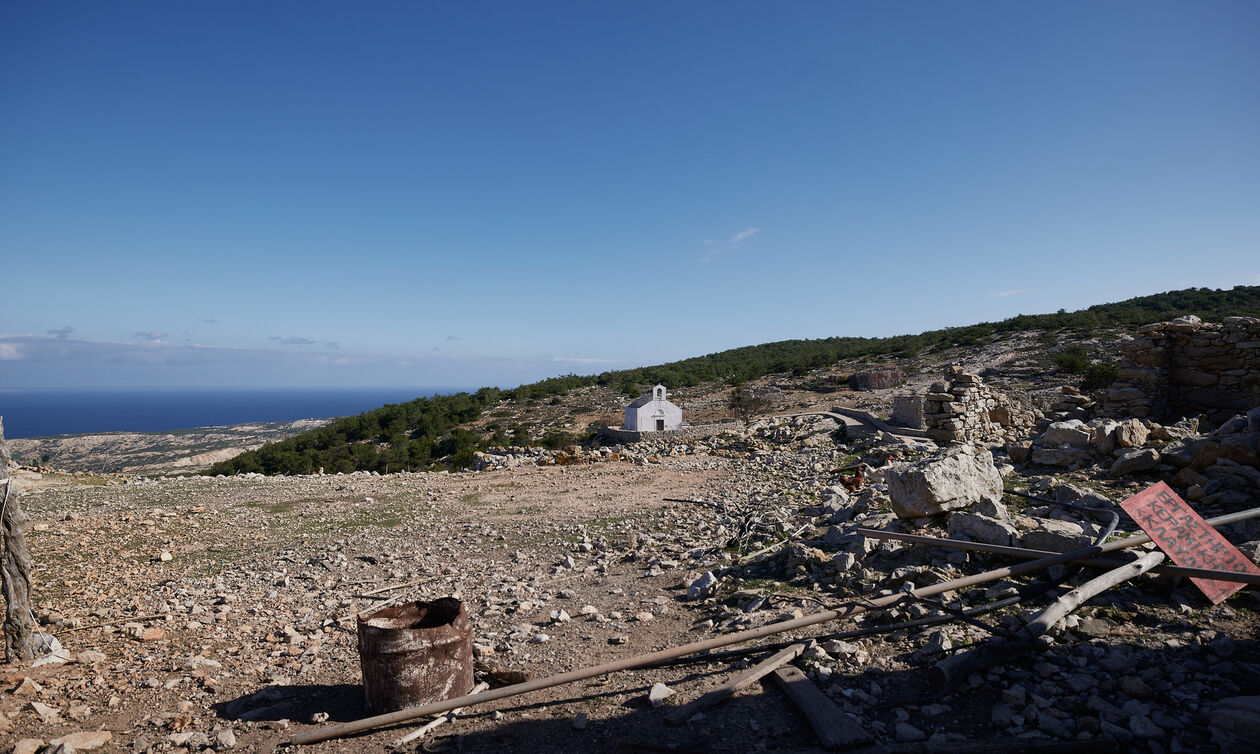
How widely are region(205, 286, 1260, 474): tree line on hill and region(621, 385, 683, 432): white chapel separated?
445 centimetres

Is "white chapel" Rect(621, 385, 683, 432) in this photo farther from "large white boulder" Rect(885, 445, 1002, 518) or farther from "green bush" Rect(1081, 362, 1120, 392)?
"large white boulder" Rect(885, 445, 1002, 518)

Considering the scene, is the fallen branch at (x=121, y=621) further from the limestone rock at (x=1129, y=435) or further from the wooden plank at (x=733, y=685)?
the limestone rock at (x=1129, y=435)

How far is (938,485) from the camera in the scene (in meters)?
6.75

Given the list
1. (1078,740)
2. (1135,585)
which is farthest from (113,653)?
(1135,585)

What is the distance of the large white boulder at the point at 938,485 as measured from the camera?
6746 millimetres

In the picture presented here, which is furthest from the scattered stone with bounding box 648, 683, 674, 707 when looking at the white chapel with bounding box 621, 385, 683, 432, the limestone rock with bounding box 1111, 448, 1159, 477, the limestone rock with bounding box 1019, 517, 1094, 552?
the white chapel with bounding box 621, 385, 683, 432

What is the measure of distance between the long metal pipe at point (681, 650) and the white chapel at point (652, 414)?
2324 cm

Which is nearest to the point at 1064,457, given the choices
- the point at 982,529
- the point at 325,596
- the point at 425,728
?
the point at 982,529

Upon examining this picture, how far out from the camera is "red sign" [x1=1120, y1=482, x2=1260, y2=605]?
15.1 feet

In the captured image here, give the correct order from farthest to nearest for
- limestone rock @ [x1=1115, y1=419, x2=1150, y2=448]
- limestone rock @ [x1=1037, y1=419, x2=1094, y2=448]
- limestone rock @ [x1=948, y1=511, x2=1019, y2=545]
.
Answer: limestone rock @ [x1=1037, y1=419, x2=1094, y2=448] < limestone rock @ [x1=1115, y1=419, x2=1150, y2=448] < limestone rock @ [x1=948, y1=511, x2=1019, y2=545]

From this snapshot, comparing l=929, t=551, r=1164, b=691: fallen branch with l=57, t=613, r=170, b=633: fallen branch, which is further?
l=57, t=613, r=170, b=633: fallen branch

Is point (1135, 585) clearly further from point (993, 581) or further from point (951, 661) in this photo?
point (951, 661)

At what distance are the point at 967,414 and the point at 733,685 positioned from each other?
14.6 metres

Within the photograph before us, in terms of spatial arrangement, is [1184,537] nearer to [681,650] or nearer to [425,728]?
[681,650]
